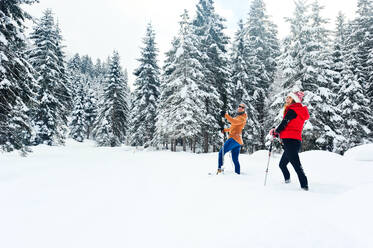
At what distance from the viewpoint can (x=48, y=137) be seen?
886 inches

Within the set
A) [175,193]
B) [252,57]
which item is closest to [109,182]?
[175,193]

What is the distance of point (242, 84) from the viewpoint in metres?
23.2

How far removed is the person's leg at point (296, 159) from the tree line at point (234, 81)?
35.9 feet

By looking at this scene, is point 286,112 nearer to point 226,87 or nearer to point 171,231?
point 171,231

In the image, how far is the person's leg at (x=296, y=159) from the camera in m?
4.53

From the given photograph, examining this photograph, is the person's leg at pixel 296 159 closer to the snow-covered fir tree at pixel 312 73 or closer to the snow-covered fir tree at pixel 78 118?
the snow-covered fir tree at pixel 312 73

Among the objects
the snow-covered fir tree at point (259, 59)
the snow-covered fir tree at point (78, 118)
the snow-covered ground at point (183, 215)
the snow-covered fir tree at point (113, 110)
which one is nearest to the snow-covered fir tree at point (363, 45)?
the snow-covered fir tree at point (259, 59)

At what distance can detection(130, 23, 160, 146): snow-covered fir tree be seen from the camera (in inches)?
1003

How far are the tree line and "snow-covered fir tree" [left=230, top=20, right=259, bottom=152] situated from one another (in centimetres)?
11

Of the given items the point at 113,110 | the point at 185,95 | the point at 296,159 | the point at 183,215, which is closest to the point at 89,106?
the point at 113,110

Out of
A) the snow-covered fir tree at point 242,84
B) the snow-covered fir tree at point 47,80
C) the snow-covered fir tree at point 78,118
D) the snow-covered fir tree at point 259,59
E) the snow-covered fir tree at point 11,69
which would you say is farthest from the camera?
the snow-covered fir tree at point 78,118

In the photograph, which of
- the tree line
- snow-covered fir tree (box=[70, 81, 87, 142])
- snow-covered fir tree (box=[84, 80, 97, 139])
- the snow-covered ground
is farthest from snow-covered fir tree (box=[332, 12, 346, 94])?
snow-covered fir tree (box=[84, 80, 97, 139])

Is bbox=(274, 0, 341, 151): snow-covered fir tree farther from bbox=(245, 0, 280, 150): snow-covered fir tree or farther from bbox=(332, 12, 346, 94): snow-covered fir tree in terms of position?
bbox=(245, 0, 280, 150): snow-covered fir tree

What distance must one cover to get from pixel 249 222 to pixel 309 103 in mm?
17112
